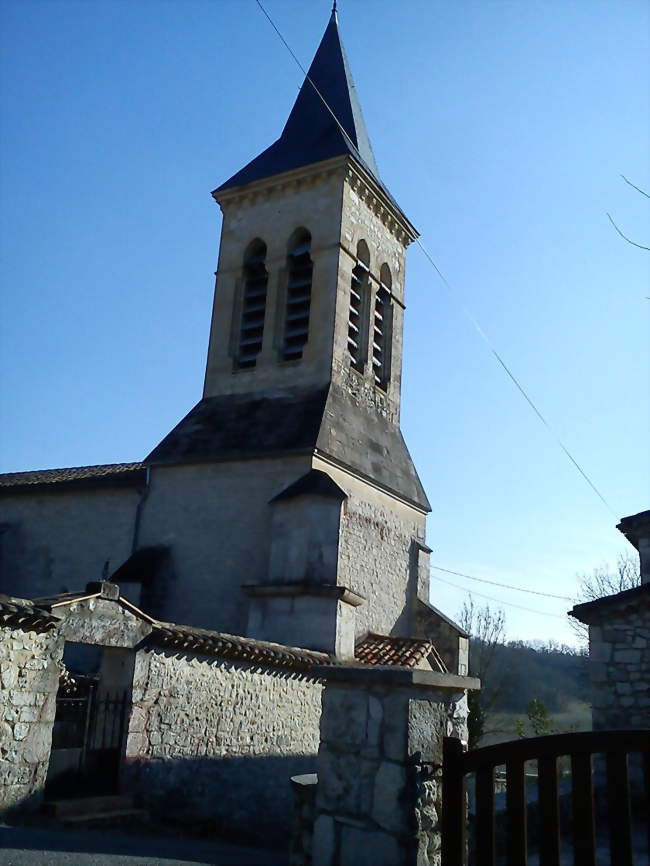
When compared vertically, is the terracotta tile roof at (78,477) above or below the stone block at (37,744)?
above

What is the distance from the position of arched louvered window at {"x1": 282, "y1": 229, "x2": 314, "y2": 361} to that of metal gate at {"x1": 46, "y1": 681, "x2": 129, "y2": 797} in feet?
29.0

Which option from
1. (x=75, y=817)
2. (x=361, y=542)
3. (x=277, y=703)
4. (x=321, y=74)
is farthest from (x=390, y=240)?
(x=75, y=817)

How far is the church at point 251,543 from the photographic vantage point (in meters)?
7.93

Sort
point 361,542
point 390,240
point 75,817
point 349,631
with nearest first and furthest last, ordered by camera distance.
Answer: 1. point 75,817
2. point 349,631
3. point 361,542
4. point 390,240

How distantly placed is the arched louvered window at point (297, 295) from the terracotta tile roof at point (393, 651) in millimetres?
5875

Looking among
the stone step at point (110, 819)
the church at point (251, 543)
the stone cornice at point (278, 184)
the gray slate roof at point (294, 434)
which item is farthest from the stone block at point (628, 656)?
the stone cornice at point (278, 184)

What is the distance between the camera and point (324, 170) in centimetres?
1638

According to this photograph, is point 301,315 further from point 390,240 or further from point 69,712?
point 69,712

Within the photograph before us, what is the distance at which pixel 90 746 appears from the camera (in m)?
7.88

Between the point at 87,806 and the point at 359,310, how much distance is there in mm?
11537

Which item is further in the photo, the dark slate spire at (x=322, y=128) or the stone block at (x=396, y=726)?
the dark slate spire at (x=322, y=128)

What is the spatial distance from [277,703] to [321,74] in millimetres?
16348

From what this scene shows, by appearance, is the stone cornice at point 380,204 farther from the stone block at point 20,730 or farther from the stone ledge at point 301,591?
the stone block at point 20,730

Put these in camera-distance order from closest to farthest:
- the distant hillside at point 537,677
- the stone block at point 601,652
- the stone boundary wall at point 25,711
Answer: the stone boundary wall at point 25,711, the stone block at point 601,652, the distant hillside at point 537,677
